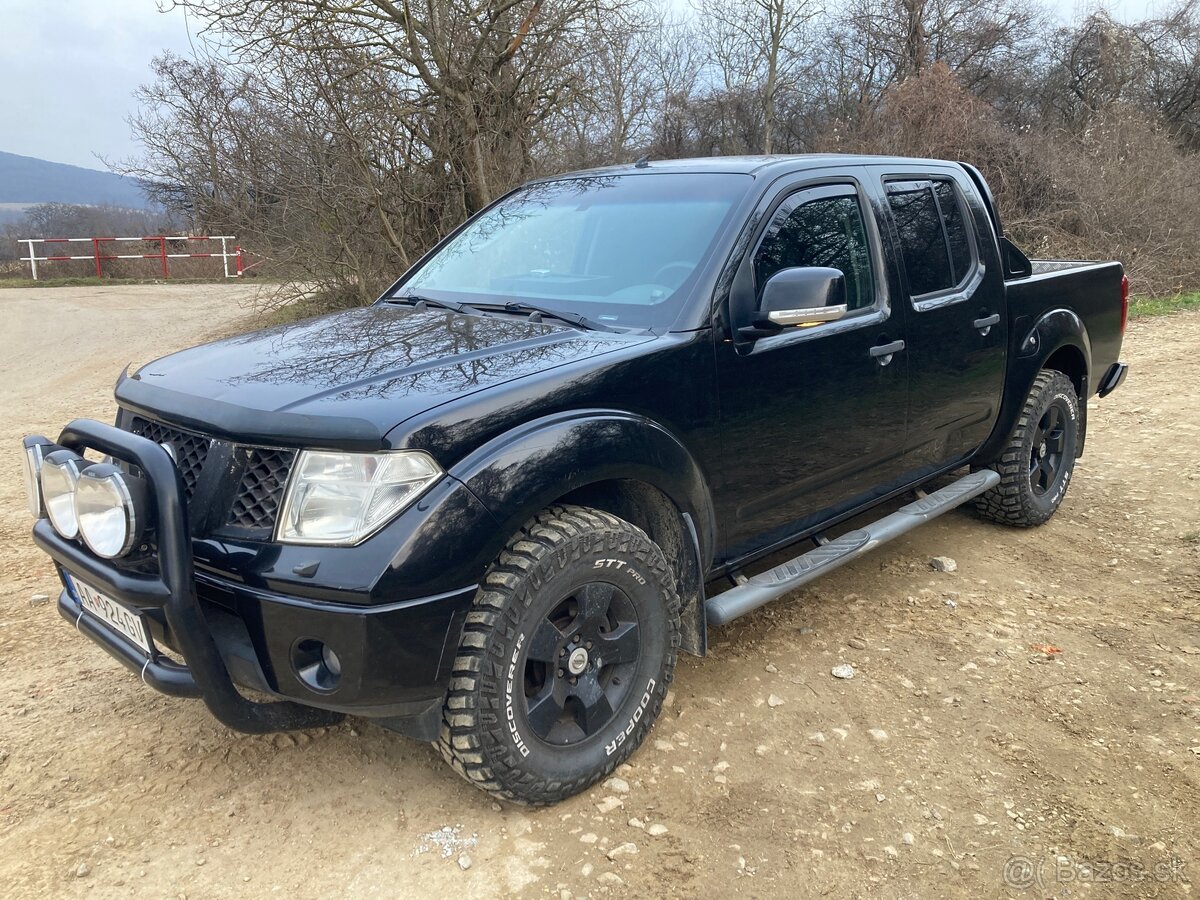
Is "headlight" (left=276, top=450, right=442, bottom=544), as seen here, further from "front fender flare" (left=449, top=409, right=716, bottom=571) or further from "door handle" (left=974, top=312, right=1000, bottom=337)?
"door handle" (left=974, top=312, right=1000, bottom=337)

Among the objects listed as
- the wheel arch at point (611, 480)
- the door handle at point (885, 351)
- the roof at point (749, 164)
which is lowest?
the wheel arch at point (611, 480)

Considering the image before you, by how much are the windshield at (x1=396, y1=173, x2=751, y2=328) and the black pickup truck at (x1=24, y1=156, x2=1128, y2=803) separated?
0.01m

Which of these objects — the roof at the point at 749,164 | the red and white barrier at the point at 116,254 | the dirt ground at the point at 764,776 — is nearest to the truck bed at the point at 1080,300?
the roof at the point at 749,164

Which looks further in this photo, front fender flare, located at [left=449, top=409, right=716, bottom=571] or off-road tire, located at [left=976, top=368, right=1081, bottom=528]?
off-road tire, located at [left=976, top=368, right=1081, bottom=528]

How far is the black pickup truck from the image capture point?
7.23ft

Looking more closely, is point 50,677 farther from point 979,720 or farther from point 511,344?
point 979,720

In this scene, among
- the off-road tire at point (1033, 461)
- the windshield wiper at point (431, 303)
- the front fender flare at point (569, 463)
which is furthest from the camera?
the off-road tire at point (1033, 461)

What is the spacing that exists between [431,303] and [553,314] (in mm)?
626

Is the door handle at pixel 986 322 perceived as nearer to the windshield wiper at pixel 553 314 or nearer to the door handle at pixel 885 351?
the door handle at pixel 885 351

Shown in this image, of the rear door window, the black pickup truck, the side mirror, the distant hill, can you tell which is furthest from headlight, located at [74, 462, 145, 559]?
the distant hill

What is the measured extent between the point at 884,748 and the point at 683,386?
1.33 m

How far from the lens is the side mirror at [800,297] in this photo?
286 centimetres

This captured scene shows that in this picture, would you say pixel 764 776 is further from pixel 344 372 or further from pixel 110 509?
pixel 110 509

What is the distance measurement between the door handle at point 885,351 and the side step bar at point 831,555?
695 mm
